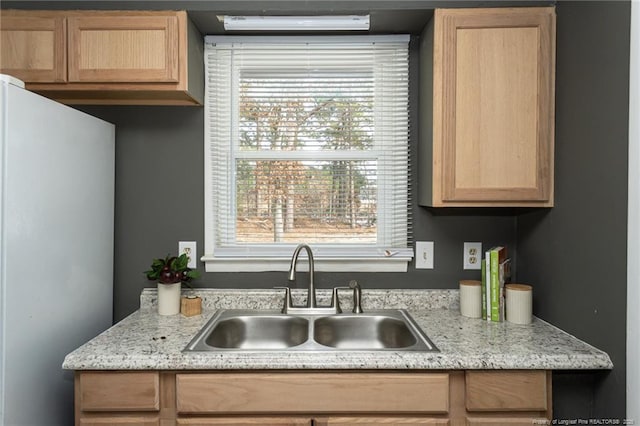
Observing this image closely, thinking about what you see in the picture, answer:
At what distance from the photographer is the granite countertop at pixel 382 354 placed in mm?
1265

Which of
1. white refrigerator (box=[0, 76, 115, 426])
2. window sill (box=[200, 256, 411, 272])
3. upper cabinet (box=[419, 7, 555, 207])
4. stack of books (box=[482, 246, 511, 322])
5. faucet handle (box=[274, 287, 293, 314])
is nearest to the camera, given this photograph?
white refrigerator (box=[0, 76, 115, 426])

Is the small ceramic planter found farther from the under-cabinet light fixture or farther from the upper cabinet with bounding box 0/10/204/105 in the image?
the under-cabinet light fixture

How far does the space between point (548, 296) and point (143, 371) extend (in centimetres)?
155

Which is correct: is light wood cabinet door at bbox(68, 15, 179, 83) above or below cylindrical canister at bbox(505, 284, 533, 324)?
above

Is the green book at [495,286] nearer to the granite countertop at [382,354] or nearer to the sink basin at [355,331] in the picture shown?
the granite countertop at [382,354]

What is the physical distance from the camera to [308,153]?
1905 mm

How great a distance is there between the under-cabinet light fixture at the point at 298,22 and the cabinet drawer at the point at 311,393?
4.56ft

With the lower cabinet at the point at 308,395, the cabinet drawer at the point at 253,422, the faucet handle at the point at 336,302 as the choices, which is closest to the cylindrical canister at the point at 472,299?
the lower cabinet at the point at 308,395

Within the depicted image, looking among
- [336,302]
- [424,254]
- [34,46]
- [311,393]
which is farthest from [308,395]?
[34,46]

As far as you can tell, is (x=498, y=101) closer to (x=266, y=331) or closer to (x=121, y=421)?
(x=266, y=331)

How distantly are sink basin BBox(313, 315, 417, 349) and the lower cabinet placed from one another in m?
0.44

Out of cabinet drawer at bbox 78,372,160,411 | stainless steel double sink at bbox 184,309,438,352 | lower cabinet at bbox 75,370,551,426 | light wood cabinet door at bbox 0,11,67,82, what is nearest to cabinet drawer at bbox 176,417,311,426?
lower cabinet at bbox 75,370,551,426

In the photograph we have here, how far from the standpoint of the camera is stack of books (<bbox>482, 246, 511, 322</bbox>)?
1.65 meters

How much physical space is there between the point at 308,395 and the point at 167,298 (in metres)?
0.81
